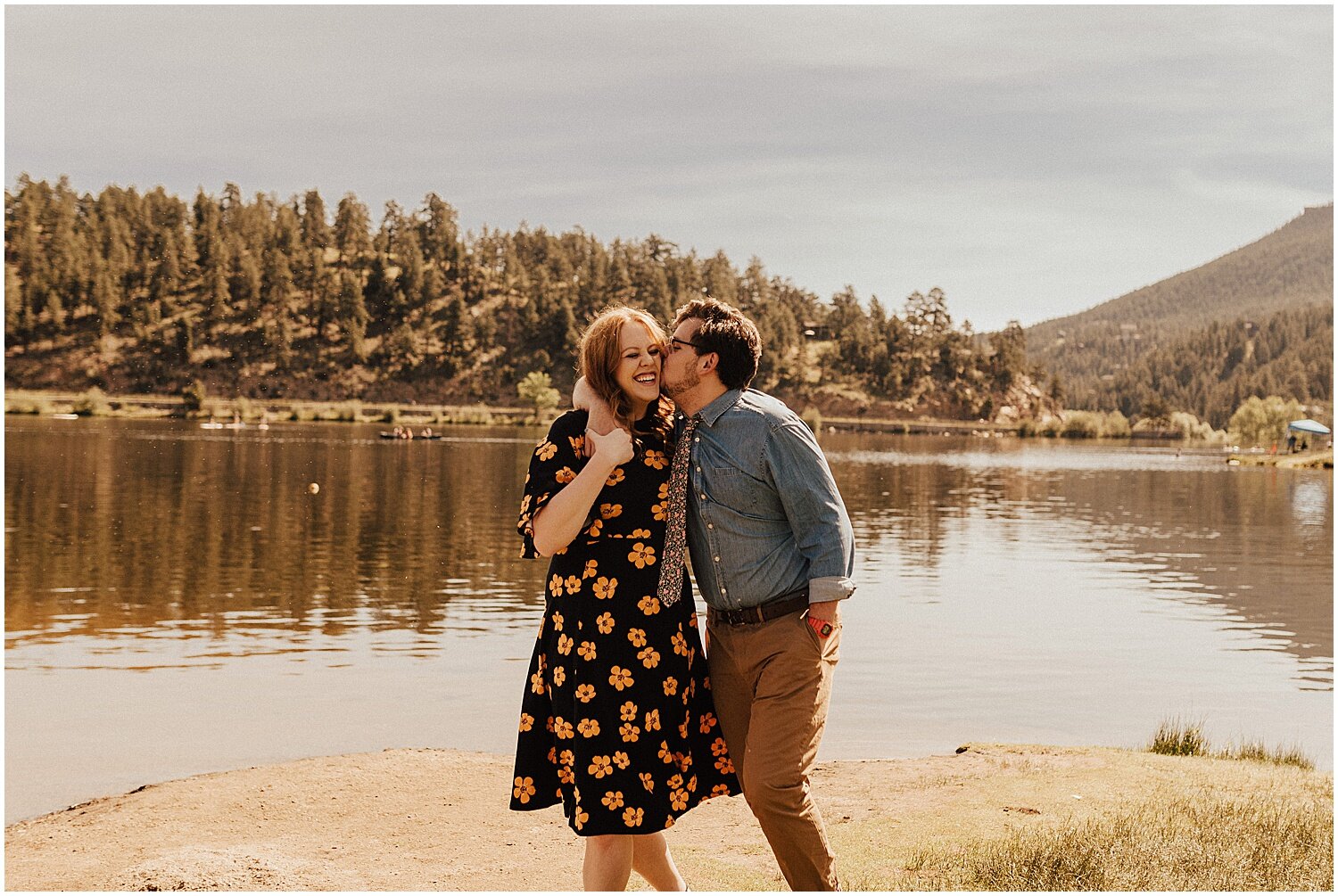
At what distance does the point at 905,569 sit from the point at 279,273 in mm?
161337

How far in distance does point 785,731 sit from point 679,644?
511 mm

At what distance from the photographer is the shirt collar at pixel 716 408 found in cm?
474

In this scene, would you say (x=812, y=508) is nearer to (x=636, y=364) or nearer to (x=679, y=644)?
(x=679, y=644)

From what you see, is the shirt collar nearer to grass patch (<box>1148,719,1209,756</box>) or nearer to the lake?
the lake

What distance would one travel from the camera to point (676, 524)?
4.68 meters

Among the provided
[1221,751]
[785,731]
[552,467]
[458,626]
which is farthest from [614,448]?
[458,626]

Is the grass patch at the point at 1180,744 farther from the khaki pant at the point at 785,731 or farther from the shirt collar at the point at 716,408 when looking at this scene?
the shirt collar at the point at 716,408

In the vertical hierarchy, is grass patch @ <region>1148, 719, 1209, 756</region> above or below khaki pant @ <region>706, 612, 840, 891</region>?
below

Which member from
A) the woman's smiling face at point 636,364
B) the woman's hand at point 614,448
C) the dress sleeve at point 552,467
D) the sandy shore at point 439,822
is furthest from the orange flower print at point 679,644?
the sandy shore at point 439,822

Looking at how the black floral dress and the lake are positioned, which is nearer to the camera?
the black floral dress

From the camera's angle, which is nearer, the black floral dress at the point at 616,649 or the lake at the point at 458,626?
the black floral dress at the point at 616,649

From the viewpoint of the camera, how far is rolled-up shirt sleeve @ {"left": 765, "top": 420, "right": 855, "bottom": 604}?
459 centimetres

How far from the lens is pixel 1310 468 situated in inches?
3393

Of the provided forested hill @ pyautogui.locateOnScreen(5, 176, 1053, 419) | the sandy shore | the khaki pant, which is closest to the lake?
the sandy shore
